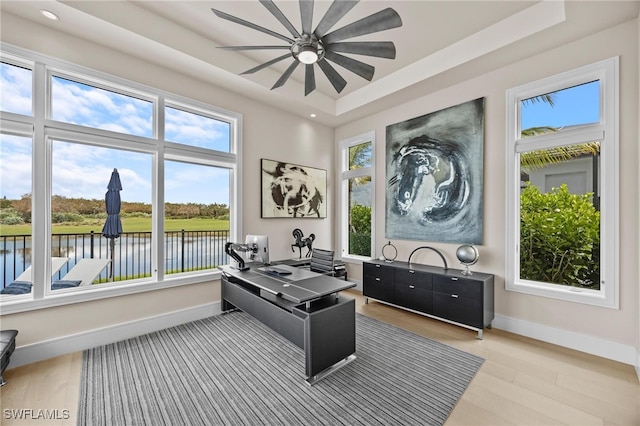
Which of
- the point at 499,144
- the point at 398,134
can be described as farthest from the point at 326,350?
the point at 398,134

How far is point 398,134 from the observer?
427 cm

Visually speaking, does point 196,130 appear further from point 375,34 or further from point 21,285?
point 375,34

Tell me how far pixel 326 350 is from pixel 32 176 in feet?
10.7

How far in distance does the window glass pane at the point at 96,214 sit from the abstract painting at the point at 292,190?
64.9 inches

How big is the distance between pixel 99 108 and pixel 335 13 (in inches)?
113

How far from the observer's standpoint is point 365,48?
2111 millimetres

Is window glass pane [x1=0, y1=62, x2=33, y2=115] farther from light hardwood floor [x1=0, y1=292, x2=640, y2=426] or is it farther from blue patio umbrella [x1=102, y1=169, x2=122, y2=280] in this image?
light hardwood floor [x1=0, y1=292, x2=640, y2=426]

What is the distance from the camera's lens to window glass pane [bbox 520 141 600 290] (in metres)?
2.73

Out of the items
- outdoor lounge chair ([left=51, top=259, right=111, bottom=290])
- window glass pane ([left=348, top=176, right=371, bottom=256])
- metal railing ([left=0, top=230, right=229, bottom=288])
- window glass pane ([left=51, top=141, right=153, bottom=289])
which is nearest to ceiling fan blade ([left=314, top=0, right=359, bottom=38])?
window glass pane ([left=51, top=141, right=153, bottom=289])

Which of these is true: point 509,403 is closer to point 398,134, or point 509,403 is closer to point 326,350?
point 326,350

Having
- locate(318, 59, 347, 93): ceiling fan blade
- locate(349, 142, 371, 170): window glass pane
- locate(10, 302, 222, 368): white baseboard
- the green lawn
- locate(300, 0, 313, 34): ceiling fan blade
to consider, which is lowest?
locate(10, 302, 222, 368): white baseboard

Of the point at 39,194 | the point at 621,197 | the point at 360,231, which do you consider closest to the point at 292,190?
the point at 360,231

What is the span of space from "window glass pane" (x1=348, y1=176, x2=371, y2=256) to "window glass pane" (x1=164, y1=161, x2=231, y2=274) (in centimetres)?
240

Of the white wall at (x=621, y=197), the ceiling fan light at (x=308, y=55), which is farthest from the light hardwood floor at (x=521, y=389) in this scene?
the ceiling fan light at (x=308, y=55)
